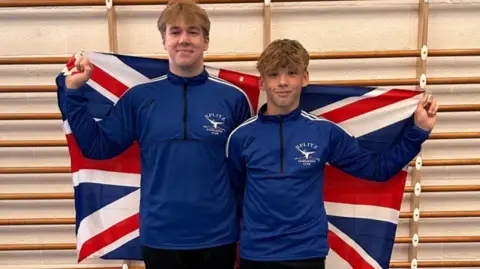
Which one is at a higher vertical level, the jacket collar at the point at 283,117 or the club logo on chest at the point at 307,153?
the jacket collar at the point at 283,117

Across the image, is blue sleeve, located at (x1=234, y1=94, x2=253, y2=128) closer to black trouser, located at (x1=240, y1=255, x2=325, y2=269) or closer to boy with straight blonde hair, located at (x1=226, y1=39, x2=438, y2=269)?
boy with straight blonde hair, located at (x1=226, y1=39, x2=438, y2=269)

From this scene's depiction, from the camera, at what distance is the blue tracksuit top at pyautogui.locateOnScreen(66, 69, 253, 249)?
150 centimetres

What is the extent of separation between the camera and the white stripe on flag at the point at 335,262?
1.90m

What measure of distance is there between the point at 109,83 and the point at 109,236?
609mm

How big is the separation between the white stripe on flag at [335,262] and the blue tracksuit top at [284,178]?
1.33 ft

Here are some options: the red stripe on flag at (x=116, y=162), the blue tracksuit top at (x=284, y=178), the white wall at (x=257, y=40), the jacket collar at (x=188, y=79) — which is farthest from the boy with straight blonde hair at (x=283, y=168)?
the white wall at (x=257, y=40)

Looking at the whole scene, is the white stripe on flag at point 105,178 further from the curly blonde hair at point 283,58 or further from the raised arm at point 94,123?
the curly blonde hair at point 283,58

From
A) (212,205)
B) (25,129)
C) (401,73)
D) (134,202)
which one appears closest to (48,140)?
(25,129)

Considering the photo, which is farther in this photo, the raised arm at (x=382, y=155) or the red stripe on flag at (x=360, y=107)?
the red stripe on flag at (x=360, y=107)

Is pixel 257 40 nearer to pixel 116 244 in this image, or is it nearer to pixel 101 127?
pixel 101 127

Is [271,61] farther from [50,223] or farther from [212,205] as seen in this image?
[50,223]

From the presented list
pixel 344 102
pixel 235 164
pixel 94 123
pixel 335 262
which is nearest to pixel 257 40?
pixel 344 102

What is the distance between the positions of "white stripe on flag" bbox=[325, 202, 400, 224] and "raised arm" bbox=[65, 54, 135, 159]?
2.72ft

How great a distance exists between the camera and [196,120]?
151cm
